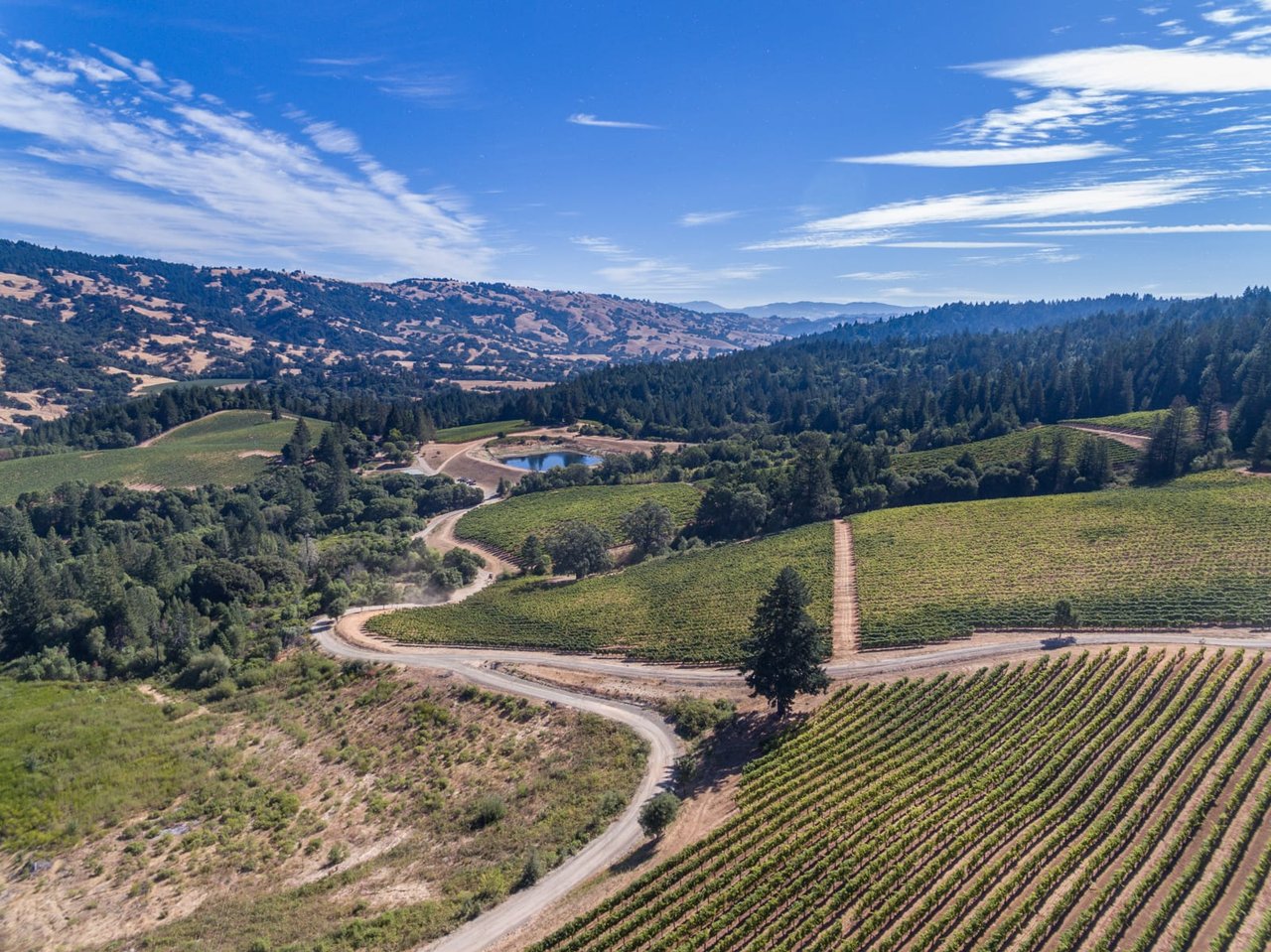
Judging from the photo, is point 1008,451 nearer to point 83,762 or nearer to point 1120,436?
point 1120,436

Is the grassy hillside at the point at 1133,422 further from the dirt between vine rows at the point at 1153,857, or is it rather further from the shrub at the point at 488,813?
the shrub at the point at 488,813

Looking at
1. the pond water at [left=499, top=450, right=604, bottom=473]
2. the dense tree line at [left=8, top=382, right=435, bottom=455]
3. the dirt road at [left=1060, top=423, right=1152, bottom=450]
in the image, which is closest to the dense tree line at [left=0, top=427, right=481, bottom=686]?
the dense tree line at [left=8, top=382, right=435, bottom=455]

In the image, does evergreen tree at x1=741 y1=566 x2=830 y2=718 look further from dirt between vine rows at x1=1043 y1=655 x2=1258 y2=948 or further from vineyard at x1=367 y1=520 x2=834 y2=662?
dirt between vine rows at x1=1043 y1=655 x2=1258 y2=948

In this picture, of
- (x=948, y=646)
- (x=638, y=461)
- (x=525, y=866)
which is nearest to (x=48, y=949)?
(x=525, y=866)

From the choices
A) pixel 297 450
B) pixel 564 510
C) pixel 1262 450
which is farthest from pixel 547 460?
pixel 1262 450

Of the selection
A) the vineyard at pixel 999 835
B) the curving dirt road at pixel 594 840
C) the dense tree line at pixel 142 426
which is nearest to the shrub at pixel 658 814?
the curving dirt road at pixel 594 840

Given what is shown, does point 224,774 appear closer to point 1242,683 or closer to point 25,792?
point 25,792
